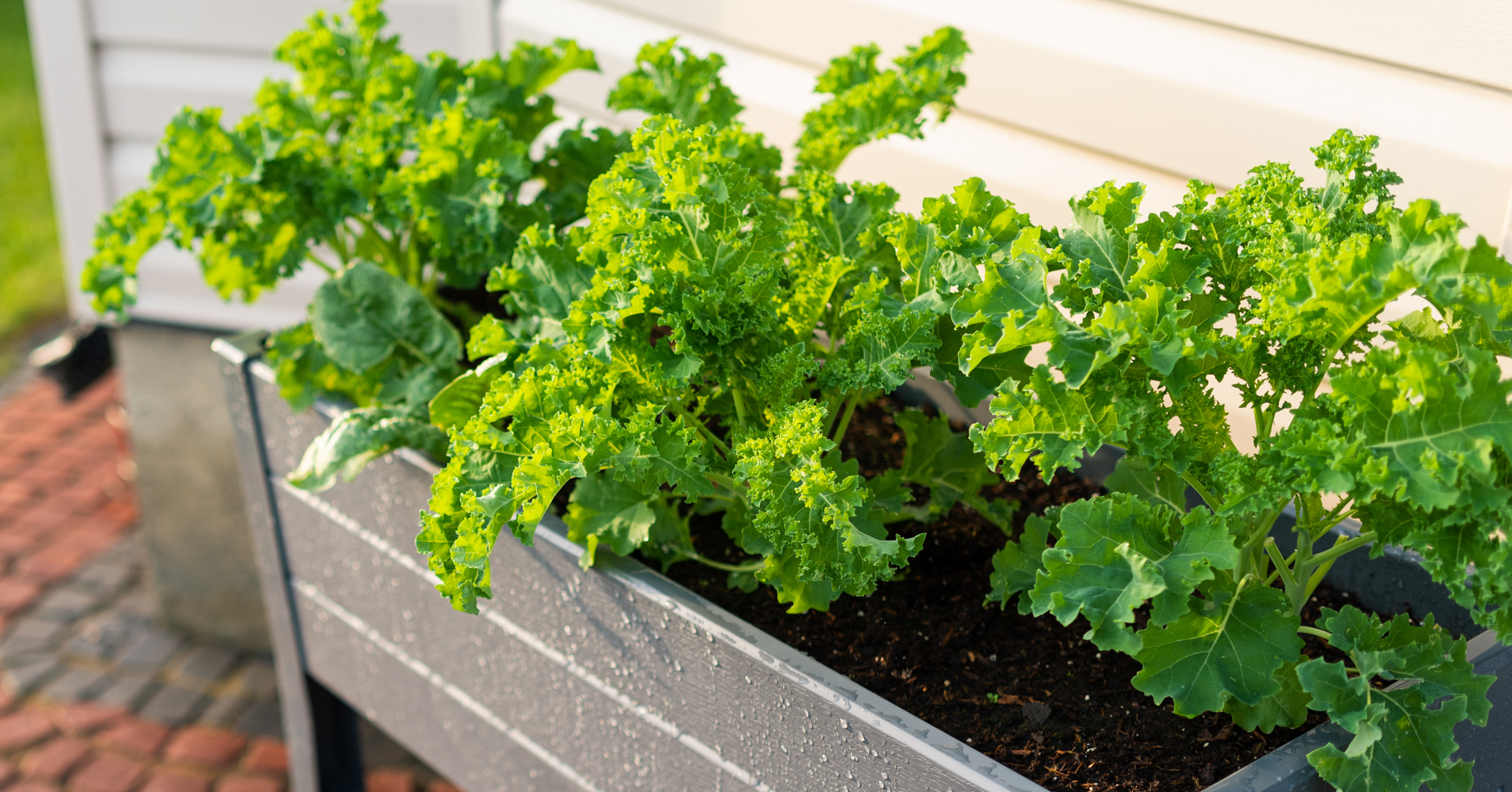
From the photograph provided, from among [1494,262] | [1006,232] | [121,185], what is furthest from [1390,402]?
[121,185]

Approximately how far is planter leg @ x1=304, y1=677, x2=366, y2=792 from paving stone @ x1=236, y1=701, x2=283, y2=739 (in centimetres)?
70

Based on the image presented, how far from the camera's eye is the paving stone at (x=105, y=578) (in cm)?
347

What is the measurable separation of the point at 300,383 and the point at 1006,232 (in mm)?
1151

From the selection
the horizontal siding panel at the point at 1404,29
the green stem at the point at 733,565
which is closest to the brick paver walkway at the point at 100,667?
the green stem at the point at 733,565

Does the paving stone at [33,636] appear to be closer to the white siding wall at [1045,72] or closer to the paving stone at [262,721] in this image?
the paving stone at [262,721]

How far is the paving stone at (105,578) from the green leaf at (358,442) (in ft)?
7.05

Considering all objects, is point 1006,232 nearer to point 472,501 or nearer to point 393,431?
point 472,501

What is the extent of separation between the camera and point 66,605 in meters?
3.38

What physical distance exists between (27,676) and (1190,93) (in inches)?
122

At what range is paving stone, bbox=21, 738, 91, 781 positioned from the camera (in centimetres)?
281

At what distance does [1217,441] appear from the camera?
4.28 feet

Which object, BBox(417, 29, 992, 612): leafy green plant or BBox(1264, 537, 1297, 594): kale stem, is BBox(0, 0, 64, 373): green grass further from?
BBox(1264, 537, 1297, 594): kale stem

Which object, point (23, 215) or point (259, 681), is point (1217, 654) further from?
point (23, 215)

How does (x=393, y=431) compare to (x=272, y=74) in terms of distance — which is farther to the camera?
(x=272, y=74)
